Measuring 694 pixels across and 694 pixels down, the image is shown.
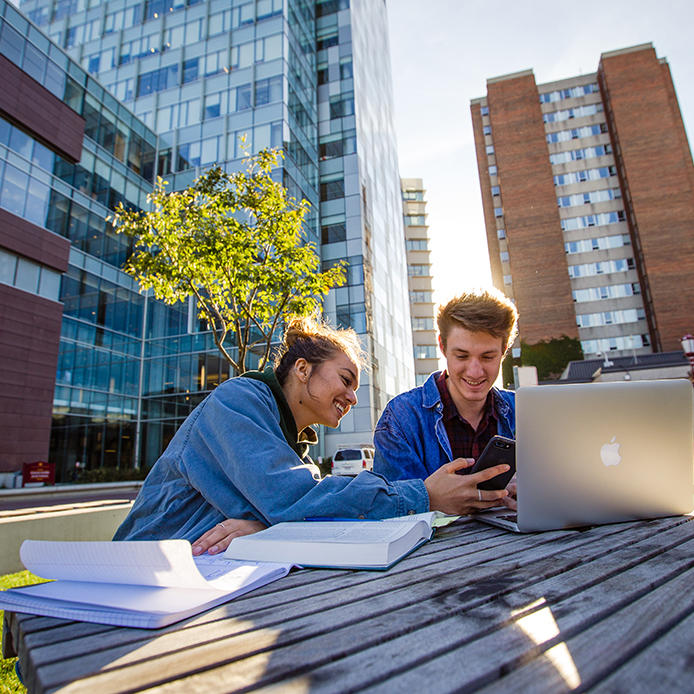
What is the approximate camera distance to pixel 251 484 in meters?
1.58

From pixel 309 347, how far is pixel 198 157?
26203 mm

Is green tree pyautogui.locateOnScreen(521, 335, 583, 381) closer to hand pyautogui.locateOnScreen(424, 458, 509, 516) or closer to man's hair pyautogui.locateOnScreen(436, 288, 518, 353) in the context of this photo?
man's hair pyautogui.locateOnScreen(436, 288, 518, 353)

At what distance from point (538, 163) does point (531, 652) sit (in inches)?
1994

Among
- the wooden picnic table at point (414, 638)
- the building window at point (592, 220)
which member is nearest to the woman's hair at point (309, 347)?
the wooden picnic table at point (414, 638)

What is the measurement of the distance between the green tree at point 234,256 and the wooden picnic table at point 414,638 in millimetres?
7748

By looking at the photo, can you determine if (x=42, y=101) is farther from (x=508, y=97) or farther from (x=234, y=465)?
(x=508, y=97)

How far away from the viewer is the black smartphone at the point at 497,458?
175cm

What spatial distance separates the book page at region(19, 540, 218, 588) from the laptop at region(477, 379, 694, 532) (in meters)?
0.96

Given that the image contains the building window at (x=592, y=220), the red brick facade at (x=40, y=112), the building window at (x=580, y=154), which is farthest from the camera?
the building window at (x=580, y=154)

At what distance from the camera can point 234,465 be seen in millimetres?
1624

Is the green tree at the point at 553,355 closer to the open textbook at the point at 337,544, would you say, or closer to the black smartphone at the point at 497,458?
the black smartphone at the point at 497,458

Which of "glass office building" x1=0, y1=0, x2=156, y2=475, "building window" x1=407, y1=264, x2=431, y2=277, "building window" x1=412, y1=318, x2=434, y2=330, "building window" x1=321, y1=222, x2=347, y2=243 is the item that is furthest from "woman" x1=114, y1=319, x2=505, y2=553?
"building window" x1=407, y1=264, x2=431, y2=277

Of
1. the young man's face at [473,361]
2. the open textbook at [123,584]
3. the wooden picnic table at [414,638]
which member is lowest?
the wooden picnic table at [414,638]

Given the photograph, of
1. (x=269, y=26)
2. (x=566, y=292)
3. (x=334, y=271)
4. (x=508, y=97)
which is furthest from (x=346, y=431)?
(x=508, y=97)
